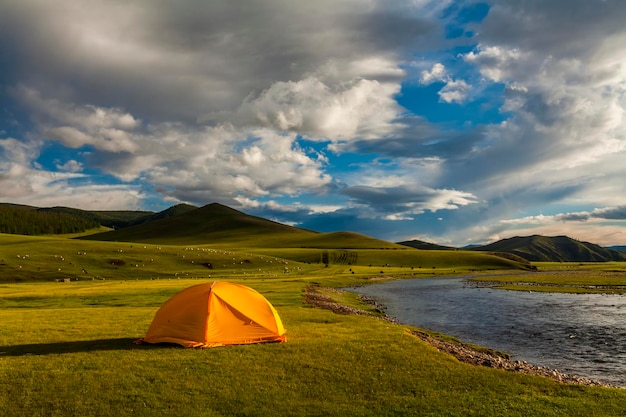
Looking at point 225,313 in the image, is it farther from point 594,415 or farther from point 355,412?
point 594,415

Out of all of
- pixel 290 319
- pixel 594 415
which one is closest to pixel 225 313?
pixel 290 319

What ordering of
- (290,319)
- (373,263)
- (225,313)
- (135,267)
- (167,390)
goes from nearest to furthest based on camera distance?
(167,390) → (225,313) → (290,319) → (135,267) → (373,263)

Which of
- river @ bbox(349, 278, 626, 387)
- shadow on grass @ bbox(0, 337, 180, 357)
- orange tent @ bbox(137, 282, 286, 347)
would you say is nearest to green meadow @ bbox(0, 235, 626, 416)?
shadow on grass @ bbox(0, 337, 180, 357)

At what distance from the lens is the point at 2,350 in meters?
26.8

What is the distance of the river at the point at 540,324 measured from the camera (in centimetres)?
3203

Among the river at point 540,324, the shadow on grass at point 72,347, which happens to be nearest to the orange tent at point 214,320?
the shadow on grass at point 72,347

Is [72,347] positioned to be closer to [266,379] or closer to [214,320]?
[214,320]

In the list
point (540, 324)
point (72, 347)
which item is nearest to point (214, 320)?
point (72, 347)

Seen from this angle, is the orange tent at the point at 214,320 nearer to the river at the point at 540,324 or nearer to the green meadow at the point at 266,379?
the green meadow at the point at 266,379

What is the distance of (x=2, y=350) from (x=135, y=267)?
3869 inches

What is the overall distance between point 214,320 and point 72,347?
28.7 ft

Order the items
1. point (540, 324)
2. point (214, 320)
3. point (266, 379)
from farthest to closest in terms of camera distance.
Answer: point (540, 324), point (214, 320), point (266, 379)

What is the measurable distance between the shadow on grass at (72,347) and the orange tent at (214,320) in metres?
0.99

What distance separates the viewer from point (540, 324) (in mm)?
48125
